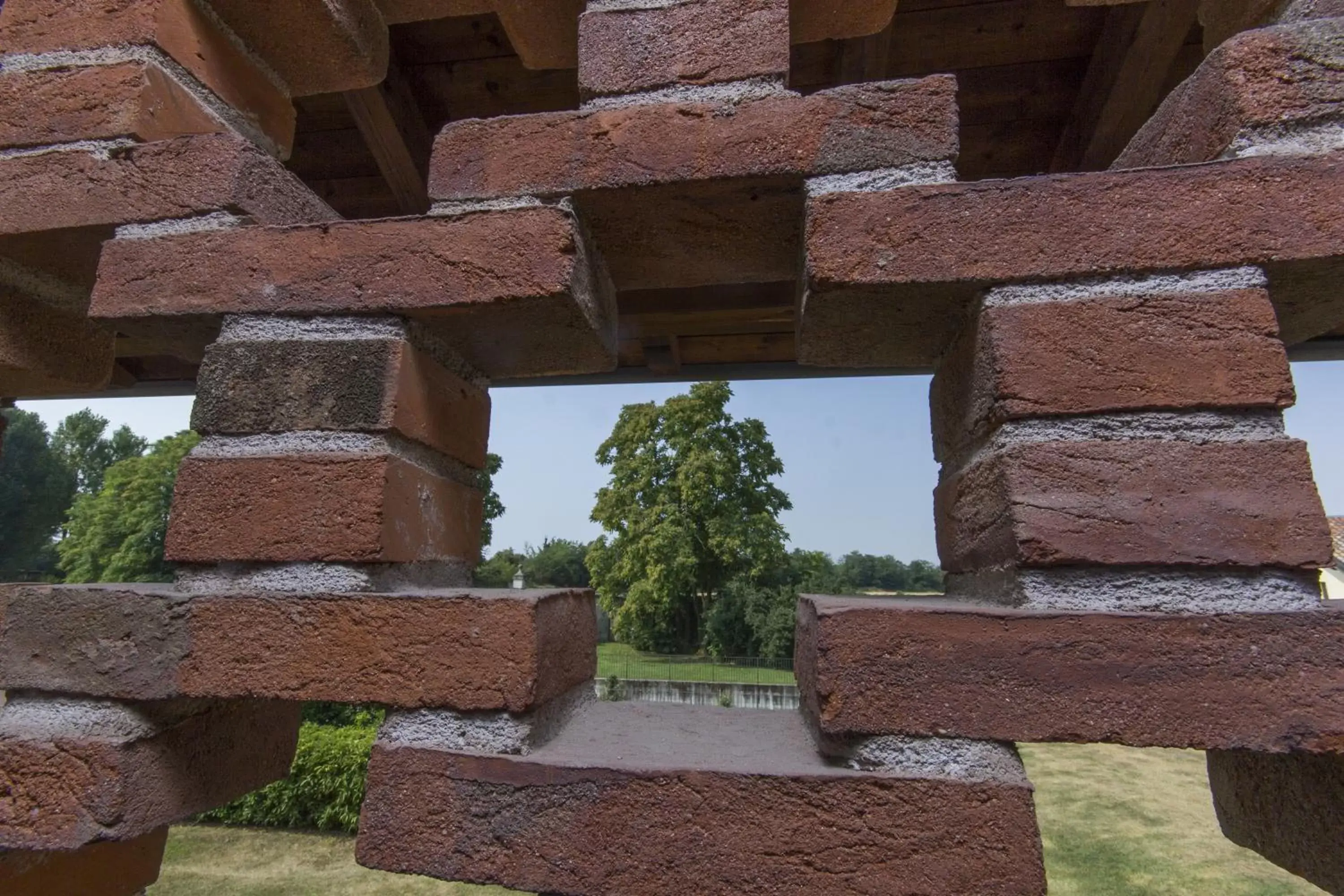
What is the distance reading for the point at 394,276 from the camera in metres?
0.96

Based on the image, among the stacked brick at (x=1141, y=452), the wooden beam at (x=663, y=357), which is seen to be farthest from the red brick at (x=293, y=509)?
the wooden beam at (x=663, y=357)

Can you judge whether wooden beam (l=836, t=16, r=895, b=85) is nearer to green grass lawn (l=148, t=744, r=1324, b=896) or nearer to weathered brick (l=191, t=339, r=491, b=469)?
weathered brick (l=191, t=339, r=491, b=469)

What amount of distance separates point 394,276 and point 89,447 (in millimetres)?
43499

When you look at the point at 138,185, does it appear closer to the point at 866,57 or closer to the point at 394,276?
the point at 394,276

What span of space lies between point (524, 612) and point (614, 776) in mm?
216

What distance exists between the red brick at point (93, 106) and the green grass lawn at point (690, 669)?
48.8 ft

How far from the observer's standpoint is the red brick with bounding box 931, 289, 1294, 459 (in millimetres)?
780

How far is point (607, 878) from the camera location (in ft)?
2.54

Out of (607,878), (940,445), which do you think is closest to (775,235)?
(940,445)

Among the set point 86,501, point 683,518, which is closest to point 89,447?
point 86,501

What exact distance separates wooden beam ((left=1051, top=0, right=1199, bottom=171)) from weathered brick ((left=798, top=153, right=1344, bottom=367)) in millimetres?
682

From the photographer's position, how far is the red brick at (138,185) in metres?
1.05

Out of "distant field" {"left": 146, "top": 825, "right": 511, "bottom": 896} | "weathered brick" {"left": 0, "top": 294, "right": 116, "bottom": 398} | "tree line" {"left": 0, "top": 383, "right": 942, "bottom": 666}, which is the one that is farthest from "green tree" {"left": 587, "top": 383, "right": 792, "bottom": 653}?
"weathered brick" {"left": 0, "top": 294, "right": 116, "bottom": 398}

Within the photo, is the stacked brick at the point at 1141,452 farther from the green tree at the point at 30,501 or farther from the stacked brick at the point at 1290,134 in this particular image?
the green tree at the point at 30,501
